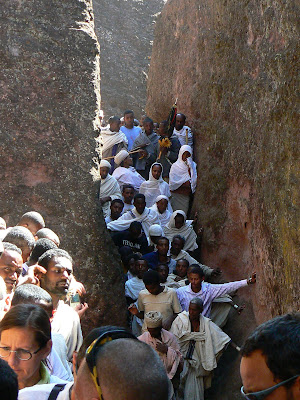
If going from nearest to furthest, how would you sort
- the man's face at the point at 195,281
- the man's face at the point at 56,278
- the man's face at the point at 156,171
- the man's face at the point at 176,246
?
the man's face at the point at 56,278, the man's face at the point at 195,281, the man's face at the point at 176,246, the man's face at the point at 156,171

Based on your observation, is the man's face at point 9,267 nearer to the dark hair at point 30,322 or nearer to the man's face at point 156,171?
the dark hair at point 30,322

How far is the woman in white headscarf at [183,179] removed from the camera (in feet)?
30.4

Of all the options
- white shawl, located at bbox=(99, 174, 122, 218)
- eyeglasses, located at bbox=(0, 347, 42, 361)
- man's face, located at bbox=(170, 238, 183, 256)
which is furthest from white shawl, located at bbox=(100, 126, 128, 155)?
eyeglasses, located at bbox=(0, 347, 42, 361)

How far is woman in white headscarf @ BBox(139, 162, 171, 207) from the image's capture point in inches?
376

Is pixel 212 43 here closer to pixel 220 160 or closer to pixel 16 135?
pixel 220 160

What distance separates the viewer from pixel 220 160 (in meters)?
8.33

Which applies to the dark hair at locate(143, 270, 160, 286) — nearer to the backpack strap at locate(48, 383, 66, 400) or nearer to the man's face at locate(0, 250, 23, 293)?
the man's face at locate(0, 250, 23, 293)

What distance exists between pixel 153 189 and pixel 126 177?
0.62 metres

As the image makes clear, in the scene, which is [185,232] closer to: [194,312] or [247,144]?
[247,144]

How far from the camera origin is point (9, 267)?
4.34 m

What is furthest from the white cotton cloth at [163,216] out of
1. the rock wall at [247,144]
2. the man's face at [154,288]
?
the man's face at [154,288]

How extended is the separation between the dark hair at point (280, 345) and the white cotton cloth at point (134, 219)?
6478 millimetres

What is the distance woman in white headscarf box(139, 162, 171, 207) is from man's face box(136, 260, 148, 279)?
2494 mm

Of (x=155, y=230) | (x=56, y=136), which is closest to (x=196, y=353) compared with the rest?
(x=155, y=230)
